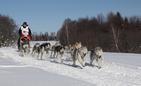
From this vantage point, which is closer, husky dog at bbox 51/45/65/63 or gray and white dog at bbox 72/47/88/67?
gray and white dog at bbox 72/47/88/67

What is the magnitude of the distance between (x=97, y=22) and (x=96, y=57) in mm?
40903

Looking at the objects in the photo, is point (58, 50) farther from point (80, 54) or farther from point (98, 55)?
point (98, 55)

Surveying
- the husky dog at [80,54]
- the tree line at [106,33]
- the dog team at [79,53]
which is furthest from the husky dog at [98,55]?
the tree line at [106,33]

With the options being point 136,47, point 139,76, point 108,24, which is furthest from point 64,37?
point 139,76

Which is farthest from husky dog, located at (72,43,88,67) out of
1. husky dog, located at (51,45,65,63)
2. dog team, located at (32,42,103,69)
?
husky dog, located at (51,45,65,63)

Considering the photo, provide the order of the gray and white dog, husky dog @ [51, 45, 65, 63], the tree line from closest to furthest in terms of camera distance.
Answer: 1. the gray and white dog
2. husky dog @ [51, 45, 65, 63]
3. the tree line

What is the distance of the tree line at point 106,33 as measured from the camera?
36000 mm

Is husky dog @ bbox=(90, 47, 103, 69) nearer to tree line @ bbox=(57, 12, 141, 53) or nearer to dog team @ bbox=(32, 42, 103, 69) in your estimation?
dog team @ bbox=(32, 42, 103, 69)

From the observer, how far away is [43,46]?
63.0 ft

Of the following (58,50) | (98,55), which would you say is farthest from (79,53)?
(58,50)

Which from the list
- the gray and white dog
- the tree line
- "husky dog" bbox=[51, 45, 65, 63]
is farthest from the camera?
the tree line

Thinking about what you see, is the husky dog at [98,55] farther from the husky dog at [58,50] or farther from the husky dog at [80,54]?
the husky dog at [58,50]

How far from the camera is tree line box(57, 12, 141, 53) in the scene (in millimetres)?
36000

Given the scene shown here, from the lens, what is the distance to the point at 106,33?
43.9 metres
